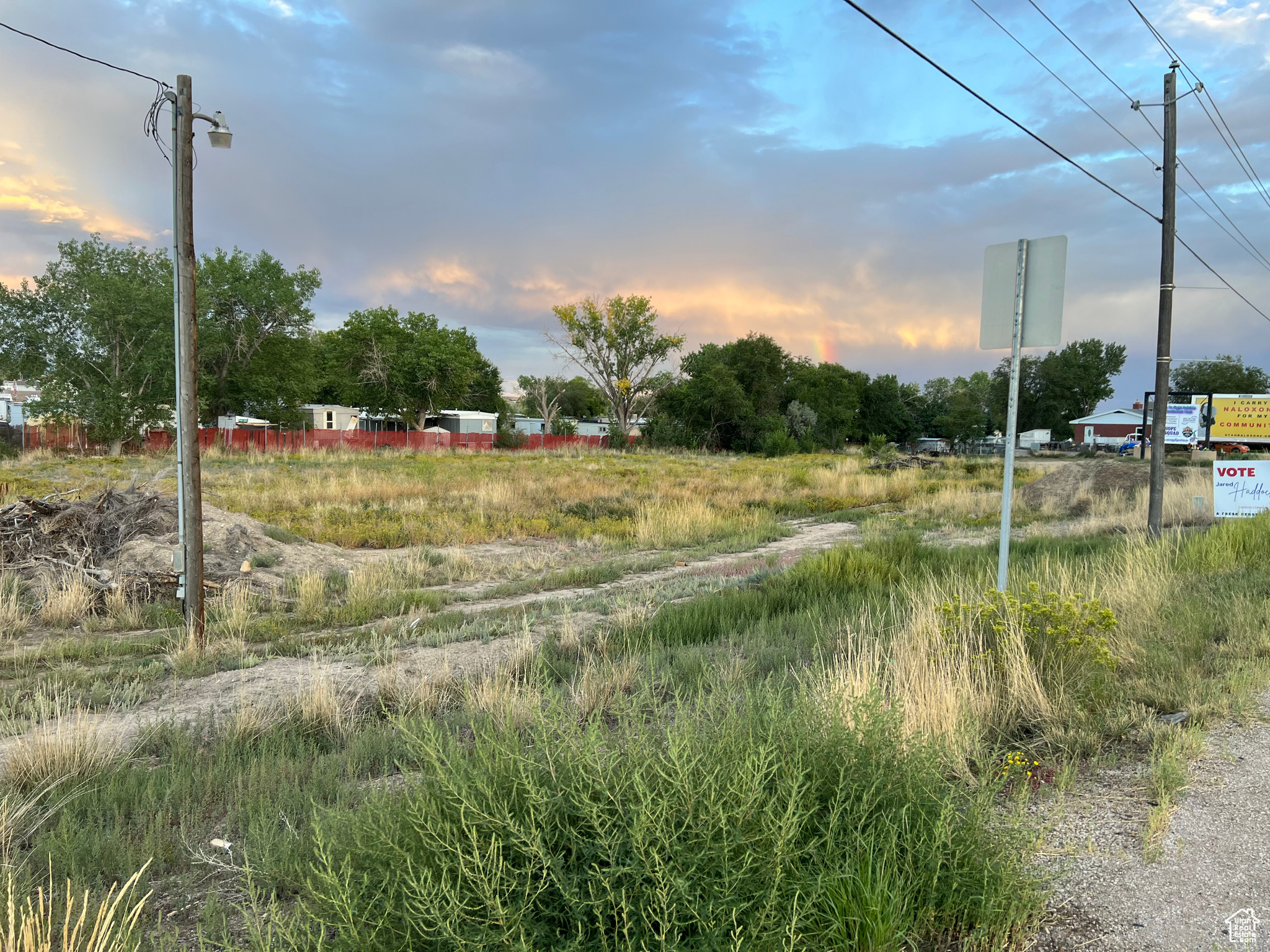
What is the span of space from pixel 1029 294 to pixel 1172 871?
4990 millimetres

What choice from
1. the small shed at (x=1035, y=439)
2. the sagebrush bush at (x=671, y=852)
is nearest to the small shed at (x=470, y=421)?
the small shed at (x=1035, y=439)

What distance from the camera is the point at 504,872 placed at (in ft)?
8.04

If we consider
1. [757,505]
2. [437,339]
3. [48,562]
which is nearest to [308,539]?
[48,562]

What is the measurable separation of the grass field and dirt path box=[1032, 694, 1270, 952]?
5.9 inches

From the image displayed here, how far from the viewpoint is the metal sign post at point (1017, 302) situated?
650cm

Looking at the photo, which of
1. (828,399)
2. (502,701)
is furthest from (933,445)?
(502,701)

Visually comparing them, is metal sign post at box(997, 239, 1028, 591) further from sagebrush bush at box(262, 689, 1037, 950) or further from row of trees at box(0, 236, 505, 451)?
row of trees at box(0, 236, 505, 451)

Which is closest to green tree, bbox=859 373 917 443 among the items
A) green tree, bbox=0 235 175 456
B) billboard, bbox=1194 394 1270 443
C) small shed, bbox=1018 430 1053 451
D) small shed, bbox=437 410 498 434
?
small shed, bbox=1018 430 1053 451

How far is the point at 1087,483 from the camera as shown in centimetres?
2228

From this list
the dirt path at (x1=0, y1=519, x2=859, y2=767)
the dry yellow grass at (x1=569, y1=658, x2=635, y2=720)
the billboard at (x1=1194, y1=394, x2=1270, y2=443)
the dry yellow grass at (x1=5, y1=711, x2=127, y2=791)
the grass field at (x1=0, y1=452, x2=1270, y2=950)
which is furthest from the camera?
the billboard at (x1=1194, y1=394, x2=1270, y2=443)

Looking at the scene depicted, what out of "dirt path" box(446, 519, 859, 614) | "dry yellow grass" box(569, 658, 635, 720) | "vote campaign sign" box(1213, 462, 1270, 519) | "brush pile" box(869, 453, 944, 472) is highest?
"vote campaign sign" box(1213, 462, 1270, 519)

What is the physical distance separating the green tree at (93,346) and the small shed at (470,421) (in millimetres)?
28573

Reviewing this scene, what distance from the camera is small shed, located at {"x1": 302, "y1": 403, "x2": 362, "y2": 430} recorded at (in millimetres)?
61156

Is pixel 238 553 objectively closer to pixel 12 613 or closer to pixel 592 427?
pixel 12 613
